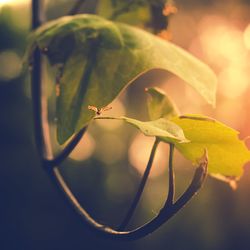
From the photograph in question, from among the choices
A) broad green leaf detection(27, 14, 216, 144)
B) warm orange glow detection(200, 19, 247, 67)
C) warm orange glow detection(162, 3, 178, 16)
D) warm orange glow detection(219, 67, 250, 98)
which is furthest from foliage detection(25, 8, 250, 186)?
warm orange glow detection(200, 19, 247, 67)

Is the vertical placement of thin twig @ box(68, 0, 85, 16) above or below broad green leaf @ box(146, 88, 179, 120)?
above

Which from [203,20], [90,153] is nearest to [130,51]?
[203,20]

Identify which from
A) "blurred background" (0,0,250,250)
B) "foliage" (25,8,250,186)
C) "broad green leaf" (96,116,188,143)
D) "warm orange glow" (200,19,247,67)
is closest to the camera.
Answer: "broad green leaf" (96,116,188,143)

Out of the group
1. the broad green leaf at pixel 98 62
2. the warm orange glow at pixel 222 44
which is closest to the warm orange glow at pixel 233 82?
the warm orange glow at pixel 222 44

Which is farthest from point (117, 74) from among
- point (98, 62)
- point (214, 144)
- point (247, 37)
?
point (247, 37)

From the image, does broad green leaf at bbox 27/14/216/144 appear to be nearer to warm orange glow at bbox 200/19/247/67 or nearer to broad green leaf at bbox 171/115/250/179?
broad green leaf at bbox 171/115/250/179

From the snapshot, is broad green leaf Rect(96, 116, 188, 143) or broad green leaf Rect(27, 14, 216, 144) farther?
broad green leaf Rect(27, 14, 216, 144)
